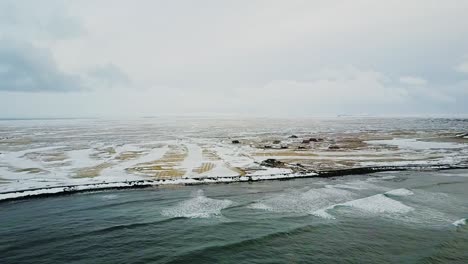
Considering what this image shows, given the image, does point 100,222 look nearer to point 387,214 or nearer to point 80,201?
point 80,201

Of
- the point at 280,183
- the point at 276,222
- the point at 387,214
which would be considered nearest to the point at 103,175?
the point at 280,183

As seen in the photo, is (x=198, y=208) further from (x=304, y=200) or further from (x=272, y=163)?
(x=272, y=163)

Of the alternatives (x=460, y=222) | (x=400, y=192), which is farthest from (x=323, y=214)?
(x=400, y=192)

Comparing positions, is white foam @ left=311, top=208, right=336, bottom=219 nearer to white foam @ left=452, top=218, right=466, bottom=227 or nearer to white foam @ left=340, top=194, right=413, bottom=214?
white foam @ left=340, top=194, right=413, bottom=214

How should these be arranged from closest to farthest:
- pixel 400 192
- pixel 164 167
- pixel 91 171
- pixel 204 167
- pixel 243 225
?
pixel 243 225 < pixel 400 192 < pixel 91 171 < pixel 164 167 < pixel 204 167

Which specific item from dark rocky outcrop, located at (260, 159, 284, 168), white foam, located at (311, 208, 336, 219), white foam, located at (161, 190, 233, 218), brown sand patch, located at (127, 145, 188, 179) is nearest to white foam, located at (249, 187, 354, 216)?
white foam, located at (311, 208, 336, 219)

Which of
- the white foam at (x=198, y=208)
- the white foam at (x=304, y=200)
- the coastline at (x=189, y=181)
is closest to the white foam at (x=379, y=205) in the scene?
the white foam at (x=304, y=200)
